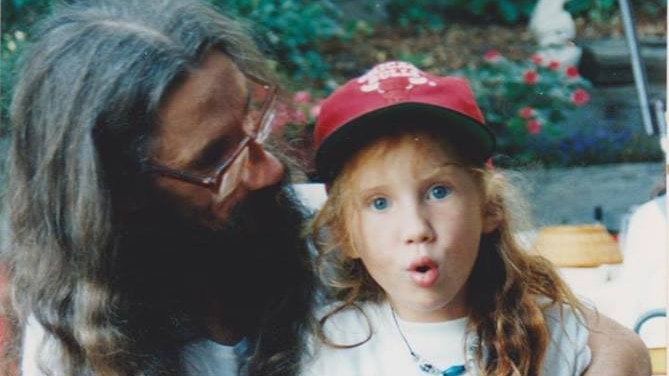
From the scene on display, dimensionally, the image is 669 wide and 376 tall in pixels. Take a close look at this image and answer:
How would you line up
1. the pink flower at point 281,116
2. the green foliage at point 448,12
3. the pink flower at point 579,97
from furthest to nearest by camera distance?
the green foliage at point 448,12 → the pink flower at point 579,97 → the pink flower at point 281,116

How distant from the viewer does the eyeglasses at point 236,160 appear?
1141 mm

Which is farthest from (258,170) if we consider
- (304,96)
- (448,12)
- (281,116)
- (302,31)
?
(448,12)

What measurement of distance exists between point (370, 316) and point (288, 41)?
1.43 meters

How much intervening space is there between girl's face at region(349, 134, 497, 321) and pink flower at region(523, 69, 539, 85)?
1505mm

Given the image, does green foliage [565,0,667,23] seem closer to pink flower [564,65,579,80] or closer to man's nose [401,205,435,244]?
pink flower [564,65,579,80]

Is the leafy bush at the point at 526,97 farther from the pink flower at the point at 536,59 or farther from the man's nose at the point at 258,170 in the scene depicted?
the man's nose at the point at 258,170

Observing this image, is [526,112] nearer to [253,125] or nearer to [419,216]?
[253,125]

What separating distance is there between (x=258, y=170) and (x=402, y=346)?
26 cm

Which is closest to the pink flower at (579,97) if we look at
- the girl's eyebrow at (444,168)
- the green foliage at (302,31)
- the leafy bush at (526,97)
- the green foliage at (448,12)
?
the leafy bush at (526,97)

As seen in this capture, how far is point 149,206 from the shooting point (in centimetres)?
117

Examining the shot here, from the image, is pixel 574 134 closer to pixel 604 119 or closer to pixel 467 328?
pixel 604 119

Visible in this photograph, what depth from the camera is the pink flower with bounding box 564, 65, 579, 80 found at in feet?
8.18

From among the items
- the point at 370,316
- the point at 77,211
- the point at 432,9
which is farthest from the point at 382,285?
the point at 432,9

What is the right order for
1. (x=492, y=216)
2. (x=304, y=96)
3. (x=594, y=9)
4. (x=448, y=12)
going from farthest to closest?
(x=448, y=12) → (x=594, y=9) → (x=304, y=96) → (x=492, y=216)
